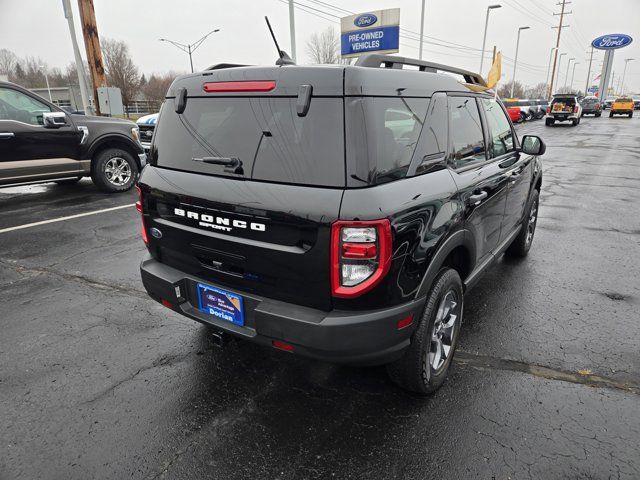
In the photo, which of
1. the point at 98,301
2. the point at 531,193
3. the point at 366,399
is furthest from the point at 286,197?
the point at 531,193

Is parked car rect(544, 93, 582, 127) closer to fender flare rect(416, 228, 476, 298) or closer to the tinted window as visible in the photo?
fender flare rect(416, 228, 476, 298)

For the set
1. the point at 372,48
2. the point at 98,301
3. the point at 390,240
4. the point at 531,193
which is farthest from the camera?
the point at 372,48

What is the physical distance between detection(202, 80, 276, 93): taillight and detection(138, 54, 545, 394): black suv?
1 cm

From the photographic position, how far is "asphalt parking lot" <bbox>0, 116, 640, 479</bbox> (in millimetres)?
2205

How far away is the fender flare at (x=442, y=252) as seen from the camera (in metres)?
2.32

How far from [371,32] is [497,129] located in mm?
31448

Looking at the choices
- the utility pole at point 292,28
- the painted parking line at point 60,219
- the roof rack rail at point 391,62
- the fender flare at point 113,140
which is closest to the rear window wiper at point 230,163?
the roof rack rail at point 391,62

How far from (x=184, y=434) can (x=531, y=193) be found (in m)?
4.16

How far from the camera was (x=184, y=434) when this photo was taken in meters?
2.39

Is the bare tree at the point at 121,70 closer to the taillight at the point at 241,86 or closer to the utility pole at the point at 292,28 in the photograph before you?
the utility pole at the point at 292,28

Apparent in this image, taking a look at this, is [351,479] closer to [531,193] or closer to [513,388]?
[513,388]

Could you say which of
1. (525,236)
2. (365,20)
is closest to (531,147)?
(525,236)

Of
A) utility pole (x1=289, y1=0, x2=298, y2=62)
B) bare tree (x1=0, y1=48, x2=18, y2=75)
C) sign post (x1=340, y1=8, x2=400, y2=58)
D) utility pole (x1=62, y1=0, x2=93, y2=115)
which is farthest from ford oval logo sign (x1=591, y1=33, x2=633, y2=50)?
bare tree (x1=0, y1=48, x2=18, y2=75)

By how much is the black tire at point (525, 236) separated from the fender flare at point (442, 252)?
89.3 inches
